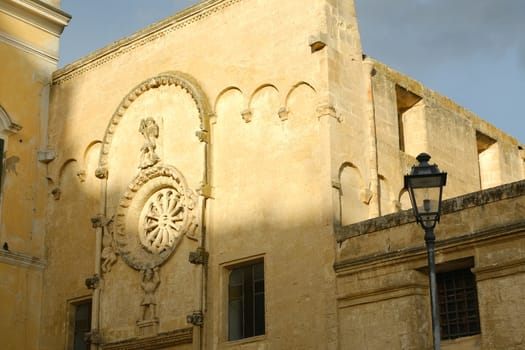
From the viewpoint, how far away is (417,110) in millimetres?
21672

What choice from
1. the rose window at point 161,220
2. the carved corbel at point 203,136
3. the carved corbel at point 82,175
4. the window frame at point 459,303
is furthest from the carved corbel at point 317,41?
the carved corbel at point 82,175

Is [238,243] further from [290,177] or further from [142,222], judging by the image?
[142,222]

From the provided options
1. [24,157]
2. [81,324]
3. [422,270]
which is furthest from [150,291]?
[422,270]

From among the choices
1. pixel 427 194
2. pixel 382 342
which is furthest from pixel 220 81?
pixel 427 194

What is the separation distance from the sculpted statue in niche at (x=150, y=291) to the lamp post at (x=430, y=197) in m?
9.19

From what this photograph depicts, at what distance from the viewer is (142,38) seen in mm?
22672

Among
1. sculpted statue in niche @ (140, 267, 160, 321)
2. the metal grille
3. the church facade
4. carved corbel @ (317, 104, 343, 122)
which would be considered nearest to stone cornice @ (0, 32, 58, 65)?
the church facade

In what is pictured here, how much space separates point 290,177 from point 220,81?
10.5ft

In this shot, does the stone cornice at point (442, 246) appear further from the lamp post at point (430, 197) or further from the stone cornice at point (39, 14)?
the stone cornice at point (39, 14)

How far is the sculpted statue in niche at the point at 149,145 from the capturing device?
70.1 ft

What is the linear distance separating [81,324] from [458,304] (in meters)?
9.56

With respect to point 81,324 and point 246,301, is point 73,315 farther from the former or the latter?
point 246,301

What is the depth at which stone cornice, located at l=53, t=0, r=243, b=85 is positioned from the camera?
840 inches

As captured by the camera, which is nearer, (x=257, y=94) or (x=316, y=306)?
(x=316, y=306)
